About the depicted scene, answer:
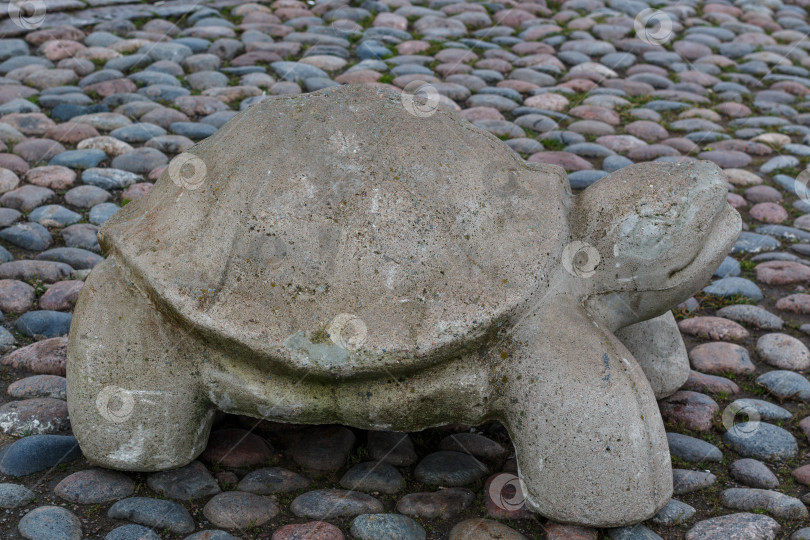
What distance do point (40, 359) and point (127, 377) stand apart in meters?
0.95

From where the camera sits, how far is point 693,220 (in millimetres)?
2740

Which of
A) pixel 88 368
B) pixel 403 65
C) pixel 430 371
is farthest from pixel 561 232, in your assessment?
pixel 403 65

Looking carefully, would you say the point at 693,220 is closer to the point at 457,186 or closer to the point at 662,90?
the point at 457,186

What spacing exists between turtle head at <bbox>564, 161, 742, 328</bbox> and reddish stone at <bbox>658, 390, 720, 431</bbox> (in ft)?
2.28

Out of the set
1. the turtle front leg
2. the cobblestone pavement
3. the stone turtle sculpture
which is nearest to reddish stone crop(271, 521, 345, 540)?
the cobblestone pavement

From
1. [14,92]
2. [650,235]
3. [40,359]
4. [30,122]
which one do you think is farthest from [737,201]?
[14,92]

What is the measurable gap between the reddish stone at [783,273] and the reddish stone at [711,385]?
3.09 ft

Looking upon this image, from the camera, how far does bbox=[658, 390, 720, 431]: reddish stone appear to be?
3348 millimetres

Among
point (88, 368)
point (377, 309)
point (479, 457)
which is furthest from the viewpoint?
point (479, 457)

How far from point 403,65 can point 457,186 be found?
3710 mm

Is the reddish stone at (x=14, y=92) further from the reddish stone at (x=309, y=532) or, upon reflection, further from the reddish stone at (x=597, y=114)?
the reddish stone at (x=309, y=532)

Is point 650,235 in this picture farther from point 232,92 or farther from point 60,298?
point 232,92

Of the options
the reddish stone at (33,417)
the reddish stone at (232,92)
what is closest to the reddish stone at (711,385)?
the reddish stone at (33,417)

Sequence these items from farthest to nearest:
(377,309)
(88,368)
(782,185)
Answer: (782,185) < (88,368) < (377,309)
